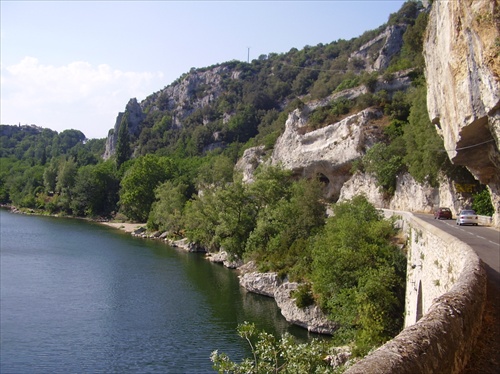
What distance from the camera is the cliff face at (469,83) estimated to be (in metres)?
14.5

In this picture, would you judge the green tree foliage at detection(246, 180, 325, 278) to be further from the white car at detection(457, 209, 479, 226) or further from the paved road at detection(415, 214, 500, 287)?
the paved road at detection(415, 214, 500, 287)

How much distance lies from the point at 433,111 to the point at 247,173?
34400 mm

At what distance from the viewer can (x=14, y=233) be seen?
54438 mm

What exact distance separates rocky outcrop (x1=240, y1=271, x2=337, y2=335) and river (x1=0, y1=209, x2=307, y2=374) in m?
0.50

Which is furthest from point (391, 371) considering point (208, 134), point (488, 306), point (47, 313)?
point (208, 134)

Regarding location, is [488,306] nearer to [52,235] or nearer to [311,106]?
[311,106]

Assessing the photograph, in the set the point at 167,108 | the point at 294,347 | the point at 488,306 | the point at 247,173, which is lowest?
the point at 294,347

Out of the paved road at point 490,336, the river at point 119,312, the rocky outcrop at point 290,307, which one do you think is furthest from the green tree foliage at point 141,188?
the paved road at point 490,336

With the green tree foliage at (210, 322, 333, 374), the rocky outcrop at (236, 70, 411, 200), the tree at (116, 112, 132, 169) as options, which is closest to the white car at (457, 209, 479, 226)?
the green tree foliage at (210, 322, 333, 374)

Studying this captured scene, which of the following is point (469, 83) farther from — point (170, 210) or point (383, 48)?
point (383, 48)

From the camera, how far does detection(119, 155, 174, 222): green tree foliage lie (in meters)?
71.6

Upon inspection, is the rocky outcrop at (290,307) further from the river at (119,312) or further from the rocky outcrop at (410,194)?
the rocky outcrop at (410,194)

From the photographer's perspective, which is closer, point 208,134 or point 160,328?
point 160,328

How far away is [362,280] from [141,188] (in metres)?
54.9
